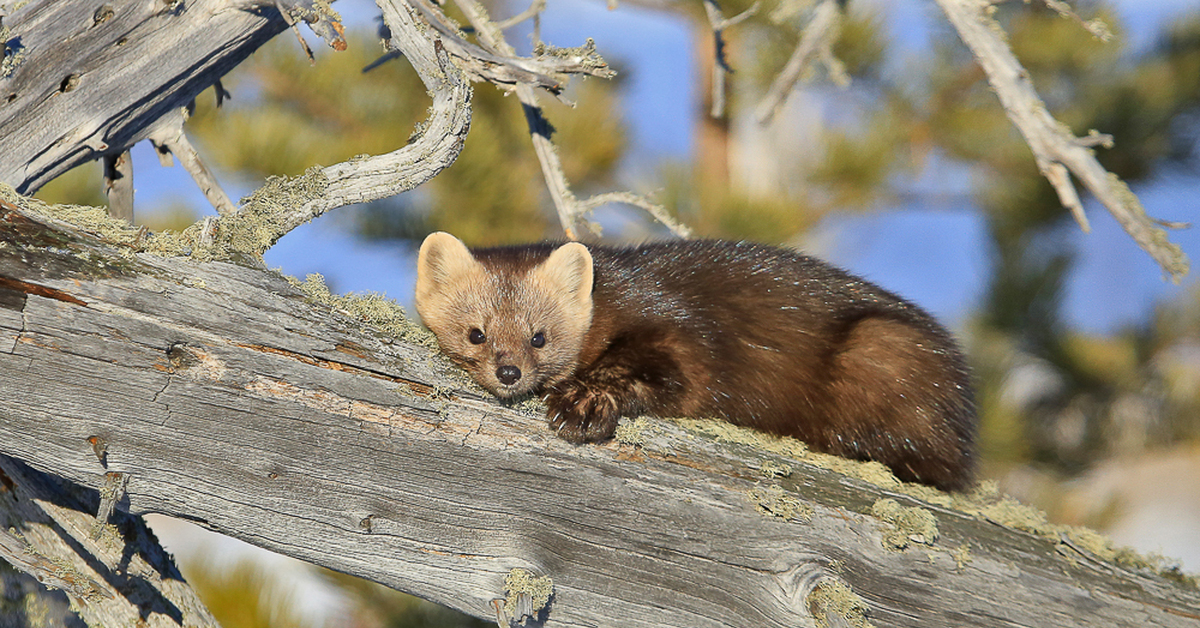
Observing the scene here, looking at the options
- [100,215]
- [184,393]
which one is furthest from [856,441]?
[100,215]

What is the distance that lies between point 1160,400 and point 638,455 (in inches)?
390

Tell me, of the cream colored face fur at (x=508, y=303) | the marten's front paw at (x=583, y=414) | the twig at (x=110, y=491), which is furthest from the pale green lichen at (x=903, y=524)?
the twig at (x=110, y=491)

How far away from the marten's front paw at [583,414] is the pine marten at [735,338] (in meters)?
0.37

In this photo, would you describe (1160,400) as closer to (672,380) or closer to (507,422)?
(672,380)

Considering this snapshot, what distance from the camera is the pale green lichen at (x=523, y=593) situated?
296 cm

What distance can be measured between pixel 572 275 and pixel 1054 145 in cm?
188

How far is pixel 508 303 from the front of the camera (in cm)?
399

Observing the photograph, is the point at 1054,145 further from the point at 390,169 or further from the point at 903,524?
the point at 390,169

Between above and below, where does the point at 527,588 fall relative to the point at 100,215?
below

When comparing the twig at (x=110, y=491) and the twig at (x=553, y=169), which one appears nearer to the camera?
the twig at (x=110, y=491)

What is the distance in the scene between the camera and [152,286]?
8.86 feet

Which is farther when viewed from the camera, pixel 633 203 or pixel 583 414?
pixel 633 203

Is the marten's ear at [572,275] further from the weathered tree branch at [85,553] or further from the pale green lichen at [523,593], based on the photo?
the weathered tree branch at [85,553]

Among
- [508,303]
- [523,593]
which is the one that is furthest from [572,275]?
[523,593]
